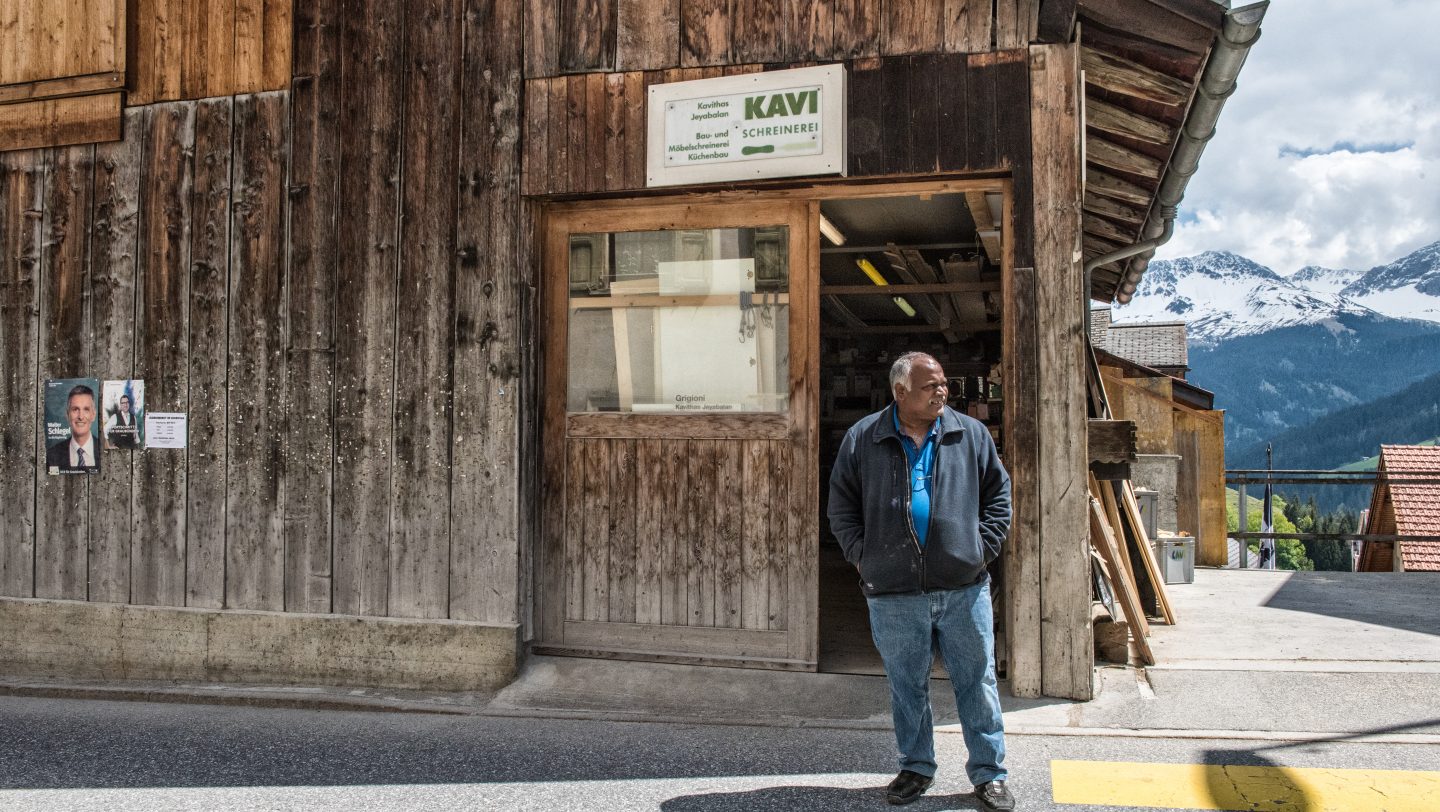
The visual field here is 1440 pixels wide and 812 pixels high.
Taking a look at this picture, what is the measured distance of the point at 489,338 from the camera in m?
6.18

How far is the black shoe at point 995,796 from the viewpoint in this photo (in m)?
4.06

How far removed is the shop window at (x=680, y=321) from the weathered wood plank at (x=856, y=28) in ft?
3.28

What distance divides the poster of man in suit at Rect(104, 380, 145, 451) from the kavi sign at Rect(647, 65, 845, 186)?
3473 mm

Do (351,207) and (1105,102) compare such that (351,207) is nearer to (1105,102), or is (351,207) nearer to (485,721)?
(485,721)

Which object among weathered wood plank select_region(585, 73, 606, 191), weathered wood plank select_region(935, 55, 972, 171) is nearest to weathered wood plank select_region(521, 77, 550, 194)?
weathered wood plank select_region(585, 73, 606, 191)

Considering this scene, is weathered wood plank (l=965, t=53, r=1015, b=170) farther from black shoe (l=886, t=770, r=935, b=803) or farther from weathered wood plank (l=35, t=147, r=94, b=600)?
weathered wood plank (l=35, t=147, r=94, b=600)

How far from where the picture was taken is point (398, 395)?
6.32m

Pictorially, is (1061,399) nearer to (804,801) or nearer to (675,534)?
(675,534)

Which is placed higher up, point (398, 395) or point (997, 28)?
point (997, 28)

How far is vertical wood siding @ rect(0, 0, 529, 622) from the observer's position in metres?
6.21

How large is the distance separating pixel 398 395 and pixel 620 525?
1.47 meters

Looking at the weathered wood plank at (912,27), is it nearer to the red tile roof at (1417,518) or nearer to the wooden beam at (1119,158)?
the wooden beam at (1119,158)

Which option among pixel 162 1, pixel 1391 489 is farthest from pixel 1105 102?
pixel 1391 489

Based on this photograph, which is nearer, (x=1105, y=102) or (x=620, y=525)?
(x=620, y=525)
